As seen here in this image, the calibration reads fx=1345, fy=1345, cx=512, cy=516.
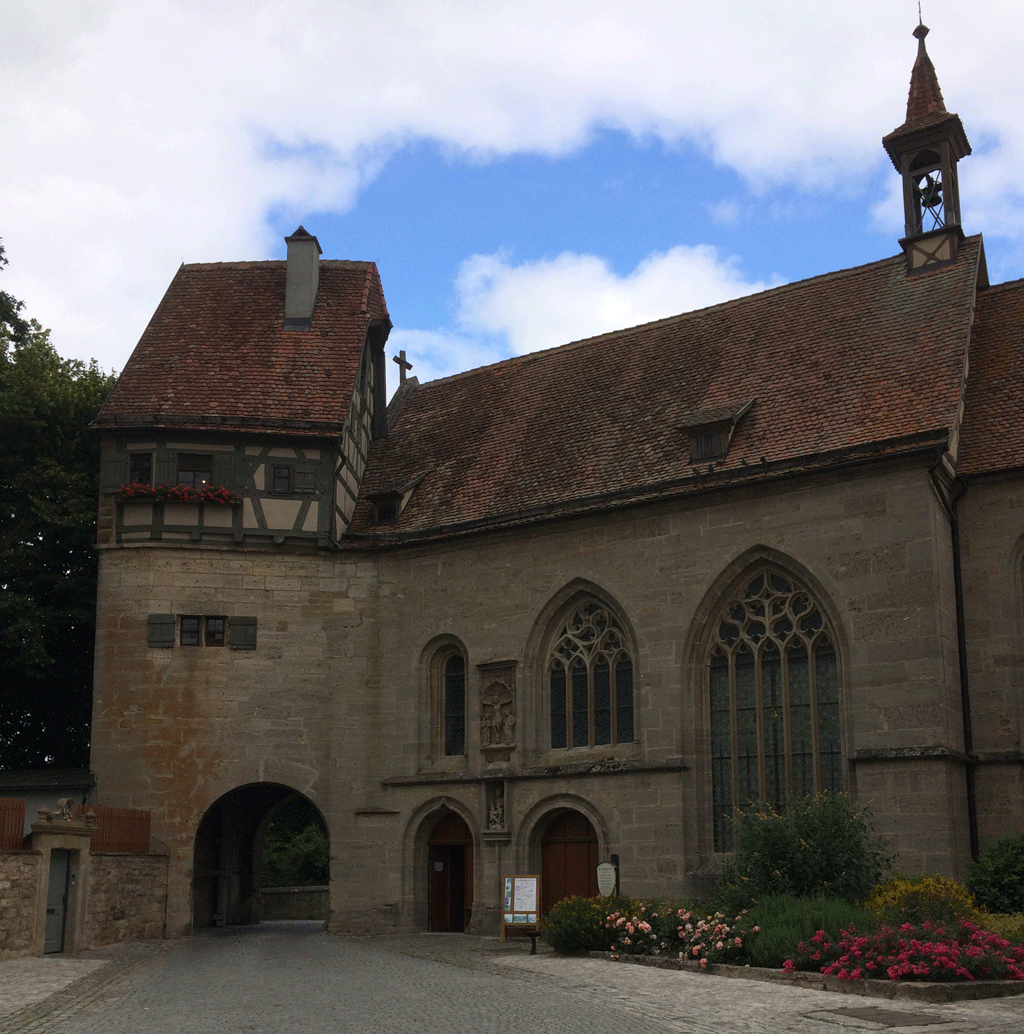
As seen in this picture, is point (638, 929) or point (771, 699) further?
point (771, 699)

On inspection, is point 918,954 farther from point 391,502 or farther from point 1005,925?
point 391,502

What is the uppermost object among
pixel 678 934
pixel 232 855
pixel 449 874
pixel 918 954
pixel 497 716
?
pixel 497 716

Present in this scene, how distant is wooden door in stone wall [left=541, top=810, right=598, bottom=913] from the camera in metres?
23.0

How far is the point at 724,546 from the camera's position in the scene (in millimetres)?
22094

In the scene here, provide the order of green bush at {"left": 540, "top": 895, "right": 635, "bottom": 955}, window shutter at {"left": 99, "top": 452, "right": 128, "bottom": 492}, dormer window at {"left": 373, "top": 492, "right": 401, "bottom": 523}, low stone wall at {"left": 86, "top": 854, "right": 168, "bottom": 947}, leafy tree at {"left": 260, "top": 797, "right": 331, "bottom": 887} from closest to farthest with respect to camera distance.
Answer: green bush at {"left": 540, "top": 895, "right": 635, "bottom": 955} < low stone wall at {"left": 86, "top": 854, "right": 168, "bottom": 947} < window shutter at {"left": 99, "top": 452, "right": 128, "bottom": 492} < dormer window at {"left": 373, "top": 492, "right": 401, "bottom": 523} < leafy tree at {"left": 260, "top": 797, "right": 331, "bottom": 887}

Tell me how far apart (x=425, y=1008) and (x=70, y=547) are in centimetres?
1817

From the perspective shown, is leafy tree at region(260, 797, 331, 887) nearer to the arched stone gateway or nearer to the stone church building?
the arched stone gateway

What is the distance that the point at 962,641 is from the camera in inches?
812

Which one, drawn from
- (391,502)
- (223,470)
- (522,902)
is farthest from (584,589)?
(223,470)

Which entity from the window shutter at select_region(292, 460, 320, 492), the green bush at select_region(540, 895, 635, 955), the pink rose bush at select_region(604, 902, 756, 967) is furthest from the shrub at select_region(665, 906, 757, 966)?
the window shutter at select_region(292, 460, 320, 492)

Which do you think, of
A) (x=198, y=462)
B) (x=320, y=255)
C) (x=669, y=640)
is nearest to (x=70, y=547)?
(x=198, y=462)

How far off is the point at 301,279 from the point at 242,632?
8.61 m

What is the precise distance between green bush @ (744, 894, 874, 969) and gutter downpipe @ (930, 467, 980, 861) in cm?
410

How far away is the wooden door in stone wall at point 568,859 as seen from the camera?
23.0 m
